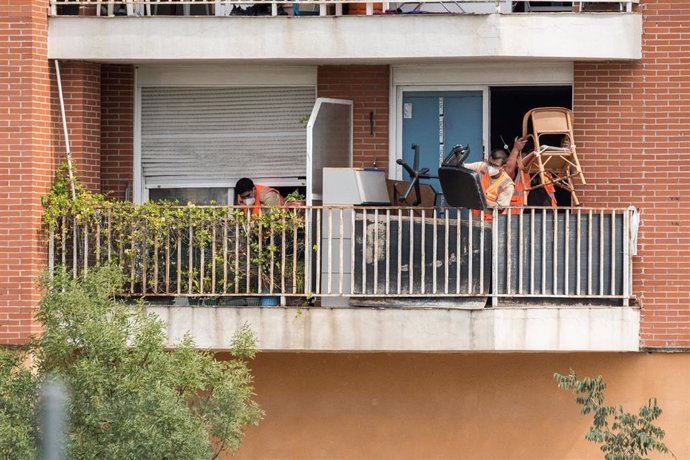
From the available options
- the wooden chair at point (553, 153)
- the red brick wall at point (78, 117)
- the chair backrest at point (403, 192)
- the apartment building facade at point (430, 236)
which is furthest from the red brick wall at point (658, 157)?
the red brick wall at point (78, 117)

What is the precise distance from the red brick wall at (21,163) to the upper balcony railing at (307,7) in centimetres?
47

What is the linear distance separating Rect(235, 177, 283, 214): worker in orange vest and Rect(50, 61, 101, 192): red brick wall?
5.23 ft

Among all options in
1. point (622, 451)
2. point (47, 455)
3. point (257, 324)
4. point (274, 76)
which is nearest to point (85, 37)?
point (274, 76)

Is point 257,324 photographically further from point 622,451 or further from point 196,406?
point 622,451

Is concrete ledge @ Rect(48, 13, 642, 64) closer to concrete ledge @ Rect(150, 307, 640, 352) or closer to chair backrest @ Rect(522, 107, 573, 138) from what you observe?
chair backrest @ Rect(522, 107, 573, 138)

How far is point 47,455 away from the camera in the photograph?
22.7 feet

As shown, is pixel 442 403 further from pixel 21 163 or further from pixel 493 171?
pixel 21 163

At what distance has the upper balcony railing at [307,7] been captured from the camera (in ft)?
51.8

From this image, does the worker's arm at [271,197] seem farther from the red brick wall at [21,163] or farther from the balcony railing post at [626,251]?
the balcony railing post at [626,251]

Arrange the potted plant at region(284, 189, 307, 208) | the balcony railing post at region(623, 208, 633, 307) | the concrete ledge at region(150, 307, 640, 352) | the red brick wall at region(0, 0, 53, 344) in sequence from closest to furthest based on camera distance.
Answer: the concrete ledge at region(150, 307, 640, 352), the balcony railing post at region(623, 208, 633, 307), the red brick wall at region(0, 0, 53, 344), the potted plant at region(284, 189, 307, 208)

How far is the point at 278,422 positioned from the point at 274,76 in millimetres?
3829

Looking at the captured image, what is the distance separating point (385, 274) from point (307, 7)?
350 cm

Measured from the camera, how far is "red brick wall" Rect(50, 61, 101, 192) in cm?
1583

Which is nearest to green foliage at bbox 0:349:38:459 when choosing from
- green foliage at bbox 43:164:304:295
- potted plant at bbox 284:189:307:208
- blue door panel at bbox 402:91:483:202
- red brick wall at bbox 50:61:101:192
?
green foliage at bbox 43:164:304:295
